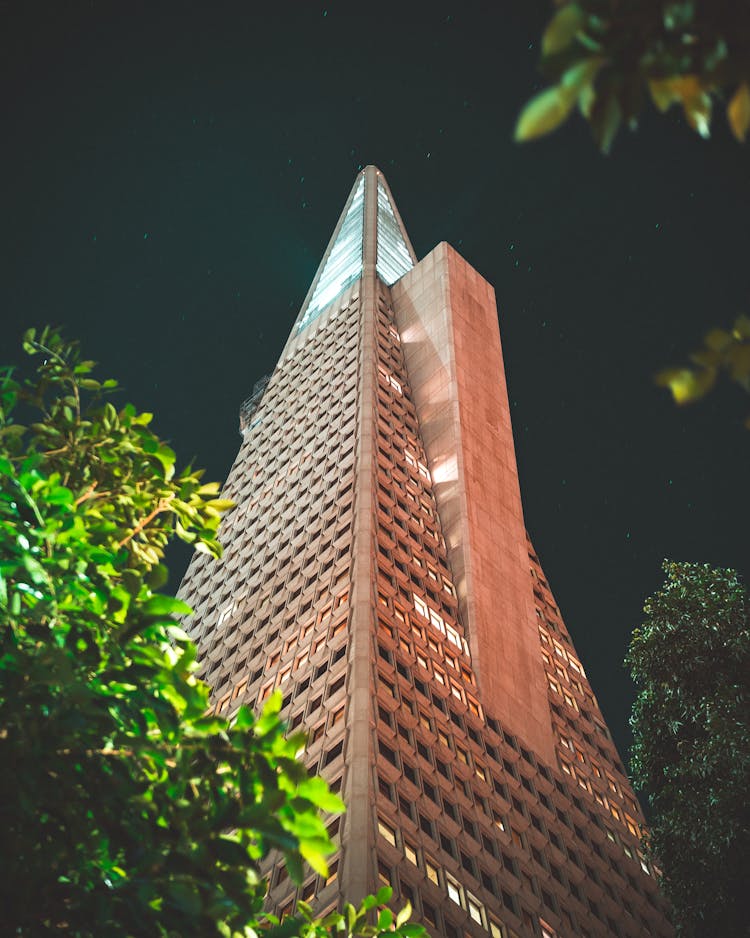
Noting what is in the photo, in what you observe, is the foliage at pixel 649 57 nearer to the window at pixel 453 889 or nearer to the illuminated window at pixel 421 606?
the window at pixel 453 889

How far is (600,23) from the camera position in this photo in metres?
4.42

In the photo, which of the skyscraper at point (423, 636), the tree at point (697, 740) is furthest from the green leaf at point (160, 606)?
the skyscraper at point (423, 636)

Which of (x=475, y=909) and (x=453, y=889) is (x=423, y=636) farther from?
(x=475, y=909)

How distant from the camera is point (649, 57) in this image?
4.59 metres

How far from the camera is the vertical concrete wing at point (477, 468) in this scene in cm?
3959

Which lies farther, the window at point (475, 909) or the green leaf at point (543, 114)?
the window at point (475, 909)

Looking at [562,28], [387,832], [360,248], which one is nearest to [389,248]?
[360,248]

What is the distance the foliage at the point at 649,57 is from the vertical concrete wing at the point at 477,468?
3437 cm

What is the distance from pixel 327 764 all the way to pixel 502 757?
8.42 metres

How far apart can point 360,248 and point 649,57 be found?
77.5 m

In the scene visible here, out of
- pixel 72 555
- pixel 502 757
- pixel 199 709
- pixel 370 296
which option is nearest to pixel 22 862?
pixel 199 709

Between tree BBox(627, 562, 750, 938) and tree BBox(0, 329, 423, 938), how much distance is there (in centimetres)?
1142

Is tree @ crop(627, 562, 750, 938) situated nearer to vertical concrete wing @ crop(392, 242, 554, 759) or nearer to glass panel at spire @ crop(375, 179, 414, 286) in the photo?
vertical concrete wing @ crop(392, 242, 554, 759)

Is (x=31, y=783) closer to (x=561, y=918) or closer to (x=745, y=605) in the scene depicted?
(x=745, y=605)
